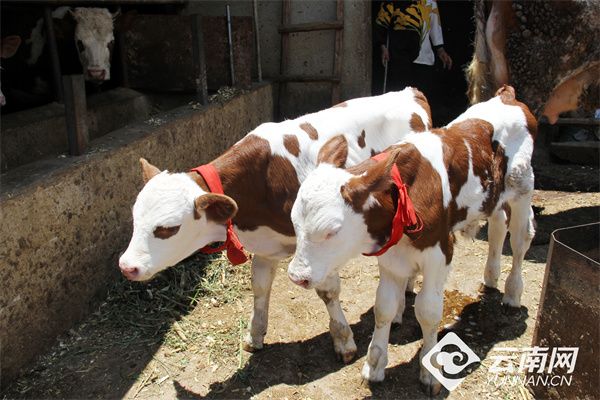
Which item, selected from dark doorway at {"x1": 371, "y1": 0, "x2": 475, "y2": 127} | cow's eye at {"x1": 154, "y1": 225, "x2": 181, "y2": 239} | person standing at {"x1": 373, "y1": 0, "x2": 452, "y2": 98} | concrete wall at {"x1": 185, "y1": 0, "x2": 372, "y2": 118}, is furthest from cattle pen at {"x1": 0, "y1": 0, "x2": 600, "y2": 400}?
dark doorway at {"x1": 371, "y1": 0, "x2": 475, "y2": 127}

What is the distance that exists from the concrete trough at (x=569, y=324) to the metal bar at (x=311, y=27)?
5.51m

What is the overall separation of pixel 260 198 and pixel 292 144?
0.45m

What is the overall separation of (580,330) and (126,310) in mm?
3120

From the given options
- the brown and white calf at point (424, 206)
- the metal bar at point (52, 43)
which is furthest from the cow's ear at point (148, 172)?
the metal bar at point (52, 43)

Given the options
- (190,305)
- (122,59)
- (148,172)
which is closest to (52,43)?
(122,59)

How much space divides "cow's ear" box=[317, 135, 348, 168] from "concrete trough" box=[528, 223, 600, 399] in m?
1.28

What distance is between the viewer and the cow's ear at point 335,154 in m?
2.72

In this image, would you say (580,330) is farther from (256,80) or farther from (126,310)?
(256,80)

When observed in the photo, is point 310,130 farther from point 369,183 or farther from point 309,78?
point 309,78

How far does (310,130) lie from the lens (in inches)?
141

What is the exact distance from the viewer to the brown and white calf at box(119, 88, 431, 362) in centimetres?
274

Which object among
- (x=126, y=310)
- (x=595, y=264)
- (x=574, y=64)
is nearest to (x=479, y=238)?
(x=574, y=64)

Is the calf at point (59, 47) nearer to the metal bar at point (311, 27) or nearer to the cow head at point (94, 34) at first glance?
the cow head at point (94, 34)

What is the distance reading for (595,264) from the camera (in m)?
2.52
